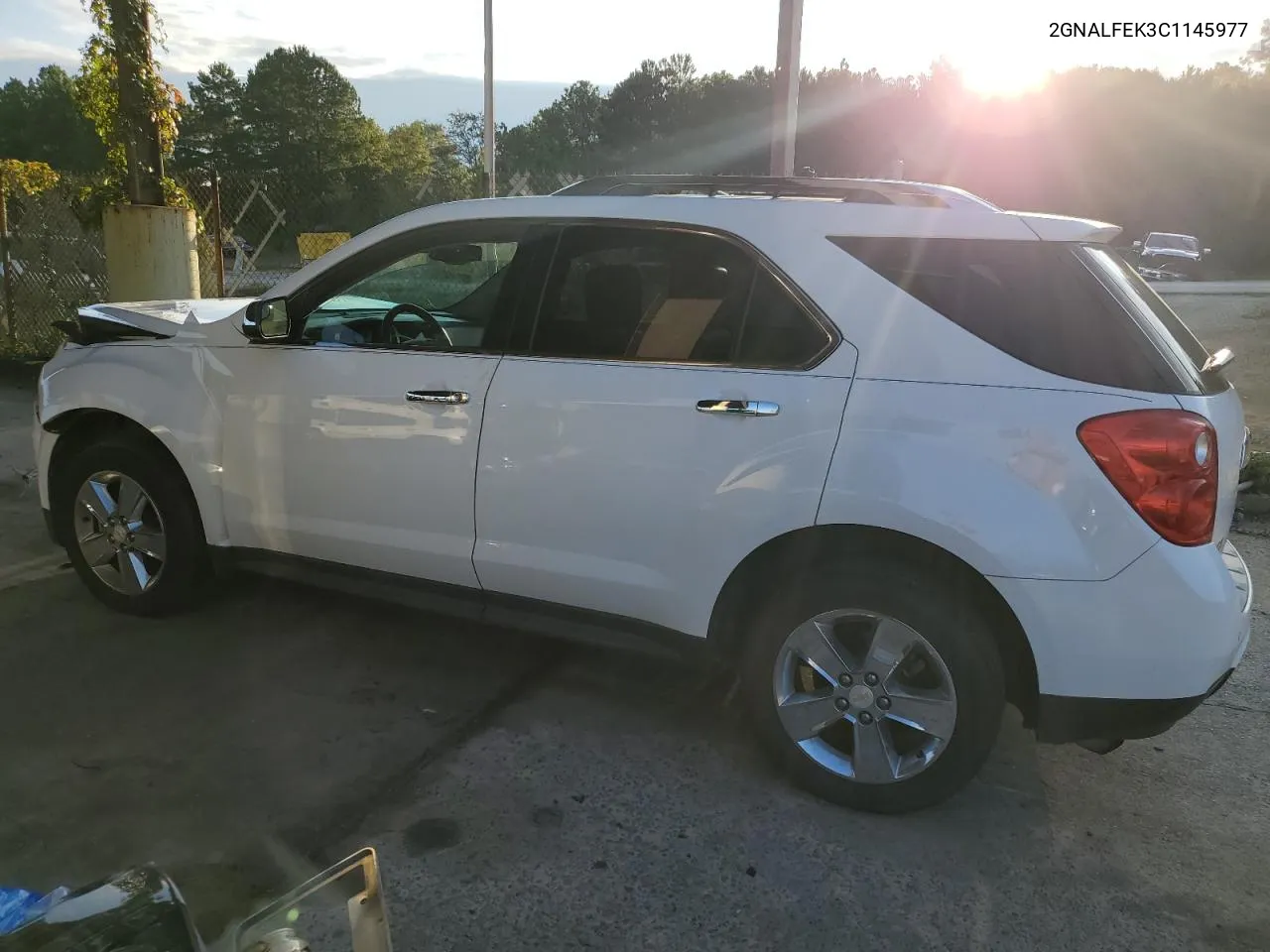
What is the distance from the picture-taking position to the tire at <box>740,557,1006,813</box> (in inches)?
111

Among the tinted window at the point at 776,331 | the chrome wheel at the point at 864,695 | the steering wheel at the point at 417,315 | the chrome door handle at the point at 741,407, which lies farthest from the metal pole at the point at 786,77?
the chrome wheel at the point at 864,695

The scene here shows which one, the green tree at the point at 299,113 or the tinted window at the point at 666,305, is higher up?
the green tree at the point at 299,113

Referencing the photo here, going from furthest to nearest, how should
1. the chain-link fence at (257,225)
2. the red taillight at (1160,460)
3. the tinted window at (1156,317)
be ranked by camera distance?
the chain-link fence at (257,225), the tinted window at (1156,317), the red taillight at (1160,460)

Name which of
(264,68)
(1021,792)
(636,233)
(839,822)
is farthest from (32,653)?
(264,68)

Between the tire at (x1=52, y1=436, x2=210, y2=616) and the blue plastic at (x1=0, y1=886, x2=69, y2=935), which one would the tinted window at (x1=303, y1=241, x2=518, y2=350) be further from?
the blue plastic at (x1=0, y1=886, x2=69, y2=935)

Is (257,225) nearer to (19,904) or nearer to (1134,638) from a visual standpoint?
(19,904)

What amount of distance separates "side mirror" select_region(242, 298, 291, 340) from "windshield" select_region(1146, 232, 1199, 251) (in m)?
36.2

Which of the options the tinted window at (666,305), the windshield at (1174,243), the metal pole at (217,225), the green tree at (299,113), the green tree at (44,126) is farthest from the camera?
the green tree at (44,126)

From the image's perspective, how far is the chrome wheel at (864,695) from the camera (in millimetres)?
2895

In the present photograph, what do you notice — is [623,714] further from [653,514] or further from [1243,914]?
[1243,914]

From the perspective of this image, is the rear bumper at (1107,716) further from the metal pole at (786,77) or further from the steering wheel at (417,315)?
the metal pole at (786,77)

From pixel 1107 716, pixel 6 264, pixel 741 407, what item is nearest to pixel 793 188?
pixel 741 407

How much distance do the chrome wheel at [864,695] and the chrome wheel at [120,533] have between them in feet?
9.00

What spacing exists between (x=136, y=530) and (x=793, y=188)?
3.04m
